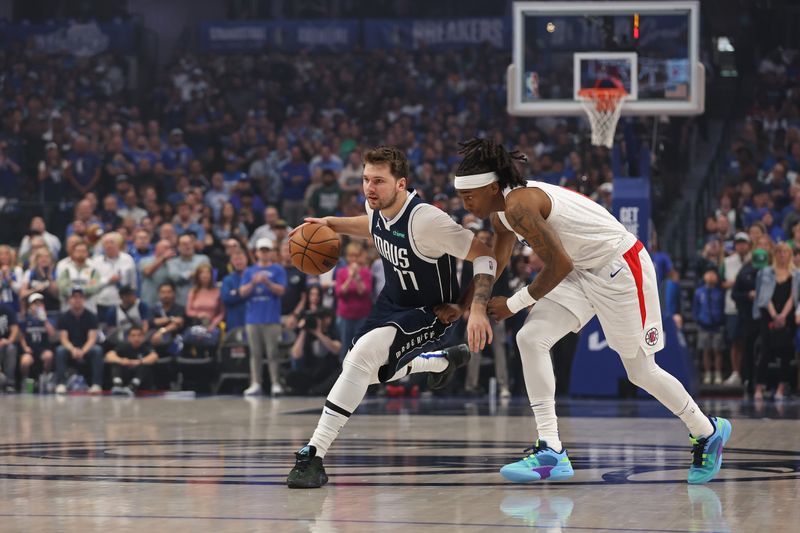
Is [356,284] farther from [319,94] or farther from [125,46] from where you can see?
[125,46]

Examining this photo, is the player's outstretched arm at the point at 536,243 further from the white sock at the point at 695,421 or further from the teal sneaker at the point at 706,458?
the teal sneaker at the point at 706,458

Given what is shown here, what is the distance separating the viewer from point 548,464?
7266mm

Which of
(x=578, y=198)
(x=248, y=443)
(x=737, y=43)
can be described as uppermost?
(x=737, y=43)

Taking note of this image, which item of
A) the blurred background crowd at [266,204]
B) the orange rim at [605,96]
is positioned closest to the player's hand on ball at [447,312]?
the blurred background crowd at [266,204]

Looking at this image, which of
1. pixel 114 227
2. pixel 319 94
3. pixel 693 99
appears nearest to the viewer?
pixel 693 99

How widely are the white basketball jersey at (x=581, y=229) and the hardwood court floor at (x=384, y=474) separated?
126 centimetres

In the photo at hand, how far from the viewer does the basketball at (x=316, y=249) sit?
7746 mm

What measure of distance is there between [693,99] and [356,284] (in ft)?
14.5

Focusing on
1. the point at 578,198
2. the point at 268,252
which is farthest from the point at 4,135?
the point at 578,198

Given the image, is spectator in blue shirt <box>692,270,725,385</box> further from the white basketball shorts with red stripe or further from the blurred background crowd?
the white basketball shorts with red stripe

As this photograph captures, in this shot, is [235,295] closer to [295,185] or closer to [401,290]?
[295,185]

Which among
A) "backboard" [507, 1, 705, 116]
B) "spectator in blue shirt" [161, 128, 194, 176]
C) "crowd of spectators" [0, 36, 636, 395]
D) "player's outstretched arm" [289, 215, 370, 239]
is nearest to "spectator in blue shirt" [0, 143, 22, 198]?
"crowd of spectators" [0, 36, 636, 395]

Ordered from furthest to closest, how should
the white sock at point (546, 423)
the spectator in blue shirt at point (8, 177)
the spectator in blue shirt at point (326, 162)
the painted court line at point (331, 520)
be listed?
the spectator in blue shirt at point (8, 177) < the spectator in blue shirt at point (326, 162) < the white sock at point (546, 423) < the painted court line at point (331, 520)

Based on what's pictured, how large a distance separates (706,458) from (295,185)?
14607 mm
